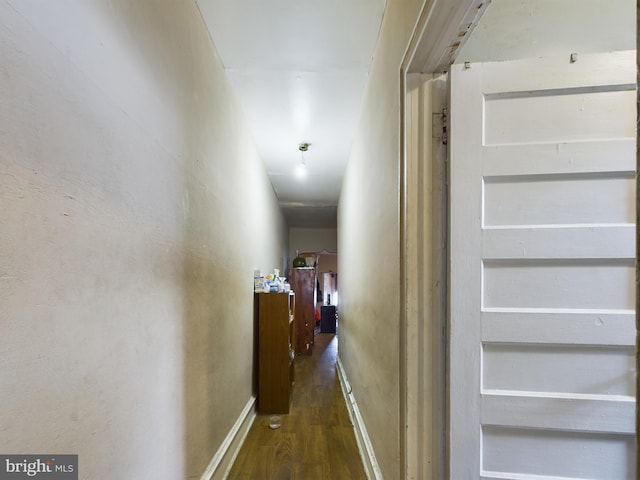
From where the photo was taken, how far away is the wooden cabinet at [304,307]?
5.52 metres

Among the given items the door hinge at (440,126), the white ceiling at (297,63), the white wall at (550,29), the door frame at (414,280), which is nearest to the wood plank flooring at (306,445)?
the door frame at (414,280)

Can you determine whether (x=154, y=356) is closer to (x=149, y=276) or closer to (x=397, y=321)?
(x=149, y=276)

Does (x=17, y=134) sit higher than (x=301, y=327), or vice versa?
(x=17, y=134)

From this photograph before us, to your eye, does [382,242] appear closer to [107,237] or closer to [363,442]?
[107,237]

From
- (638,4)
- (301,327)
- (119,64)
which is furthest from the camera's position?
(301,327)

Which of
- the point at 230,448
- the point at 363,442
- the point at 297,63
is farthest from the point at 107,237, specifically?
the point at 363,442

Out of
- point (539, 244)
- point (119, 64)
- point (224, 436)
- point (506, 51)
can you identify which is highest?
point (506, 51)

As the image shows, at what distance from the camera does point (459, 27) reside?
40.4 inches

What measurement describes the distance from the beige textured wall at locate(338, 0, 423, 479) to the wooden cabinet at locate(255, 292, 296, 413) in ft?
2.56

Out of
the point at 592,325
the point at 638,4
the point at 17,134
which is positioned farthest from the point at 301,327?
the point at 638,4

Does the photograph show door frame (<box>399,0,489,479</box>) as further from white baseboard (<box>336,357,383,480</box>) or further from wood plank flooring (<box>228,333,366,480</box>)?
wood plank flooring (<box>228,333,366,480</box>)

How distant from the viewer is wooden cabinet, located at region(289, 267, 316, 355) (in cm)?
552

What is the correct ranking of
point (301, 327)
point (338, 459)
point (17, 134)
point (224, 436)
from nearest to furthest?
point (17, 134) < point (224, 436) < point (338, 459) < point (301, 327)

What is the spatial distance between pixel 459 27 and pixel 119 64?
1.02 meters
